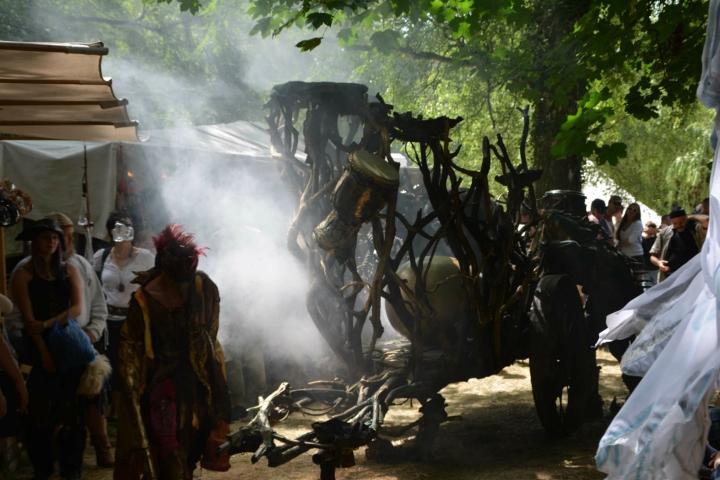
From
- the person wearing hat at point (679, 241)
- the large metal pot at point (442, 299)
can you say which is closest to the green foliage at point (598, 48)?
the large metal pot at point (442, 299)

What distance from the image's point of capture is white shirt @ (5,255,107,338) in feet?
16.8

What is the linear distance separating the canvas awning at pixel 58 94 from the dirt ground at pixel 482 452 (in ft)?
8.56

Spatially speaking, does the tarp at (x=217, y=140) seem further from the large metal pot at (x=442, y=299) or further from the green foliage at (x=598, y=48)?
the large metal pot at (x=442, y=299)

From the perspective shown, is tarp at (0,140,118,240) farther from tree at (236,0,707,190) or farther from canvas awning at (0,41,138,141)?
tree at (236,0,707,190)

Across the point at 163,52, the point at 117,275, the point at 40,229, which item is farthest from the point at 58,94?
the point at 163,52

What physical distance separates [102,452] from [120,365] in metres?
1.95

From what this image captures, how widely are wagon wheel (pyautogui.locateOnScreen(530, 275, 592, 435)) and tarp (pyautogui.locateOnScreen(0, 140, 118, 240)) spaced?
493 cm

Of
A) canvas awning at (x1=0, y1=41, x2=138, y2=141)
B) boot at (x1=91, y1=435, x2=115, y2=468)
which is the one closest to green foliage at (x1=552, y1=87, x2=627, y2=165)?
canvas awning at (x1=0, y1=41, x2=138, y2=141)

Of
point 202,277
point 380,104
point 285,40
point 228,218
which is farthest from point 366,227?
Result: point 285,40

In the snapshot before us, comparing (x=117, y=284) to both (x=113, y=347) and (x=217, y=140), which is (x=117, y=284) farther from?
(x=217, y=140)

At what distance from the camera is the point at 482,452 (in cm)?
556

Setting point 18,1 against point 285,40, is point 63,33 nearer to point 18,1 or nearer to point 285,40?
point 18,1

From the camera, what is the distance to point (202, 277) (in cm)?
416

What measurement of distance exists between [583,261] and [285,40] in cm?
927
